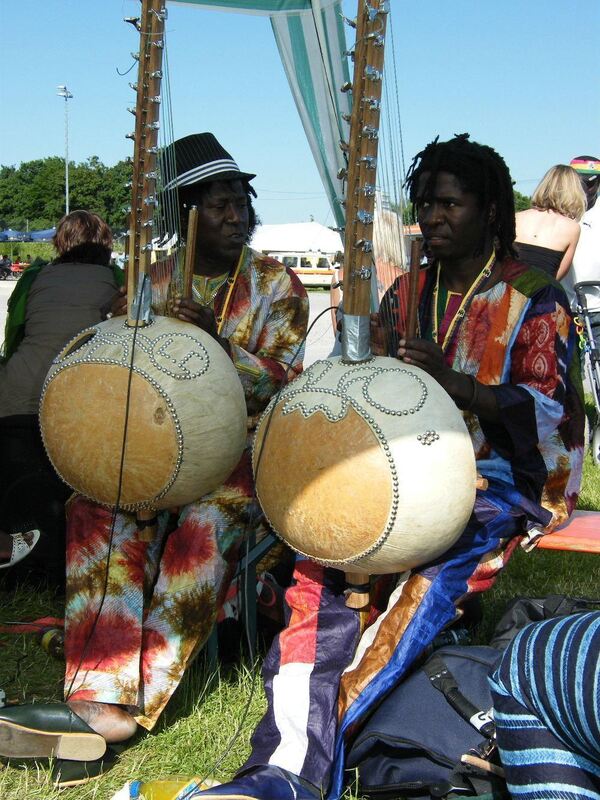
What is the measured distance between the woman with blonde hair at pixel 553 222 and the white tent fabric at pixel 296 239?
34.1m

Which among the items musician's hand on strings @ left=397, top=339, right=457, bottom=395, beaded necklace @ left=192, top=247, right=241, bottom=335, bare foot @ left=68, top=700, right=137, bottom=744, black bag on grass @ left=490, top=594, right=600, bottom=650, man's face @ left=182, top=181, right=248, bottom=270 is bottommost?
bare foot @ left=68, top=700, right=137, bottom=744

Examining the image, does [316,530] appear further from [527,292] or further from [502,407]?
[527,292]

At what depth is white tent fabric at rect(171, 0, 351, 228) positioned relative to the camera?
379 cm

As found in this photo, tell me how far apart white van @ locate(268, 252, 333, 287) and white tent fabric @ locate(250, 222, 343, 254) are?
324mm

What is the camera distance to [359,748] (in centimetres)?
231

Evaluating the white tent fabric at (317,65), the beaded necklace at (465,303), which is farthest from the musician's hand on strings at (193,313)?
the white tent fabric at (317,65)

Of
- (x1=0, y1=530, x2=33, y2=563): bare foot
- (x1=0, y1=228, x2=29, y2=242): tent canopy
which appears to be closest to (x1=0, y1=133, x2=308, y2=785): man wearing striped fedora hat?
(x1=0, y1=530, x2=33, y2=563): bare foot

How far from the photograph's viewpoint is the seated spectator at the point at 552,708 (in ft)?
4.86

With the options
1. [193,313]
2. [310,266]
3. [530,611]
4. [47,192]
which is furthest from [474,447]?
[47,192]

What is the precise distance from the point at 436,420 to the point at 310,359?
7.95m

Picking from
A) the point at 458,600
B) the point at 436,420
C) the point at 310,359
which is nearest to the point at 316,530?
the point at 436,420

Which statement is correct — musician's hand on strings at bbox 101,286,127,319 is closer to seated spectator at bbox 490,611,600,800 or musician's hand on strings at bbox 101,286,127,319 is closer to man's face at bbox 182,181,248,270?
man's face at bbox 182,181,248,270

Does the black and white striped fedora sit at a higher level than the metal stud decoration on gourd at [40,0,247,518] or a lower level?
higher

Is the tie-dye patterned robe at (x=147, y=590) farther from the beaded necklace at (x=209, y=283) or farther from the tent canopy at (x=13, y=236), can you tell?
the tent canopy at (x=13, y=236)
